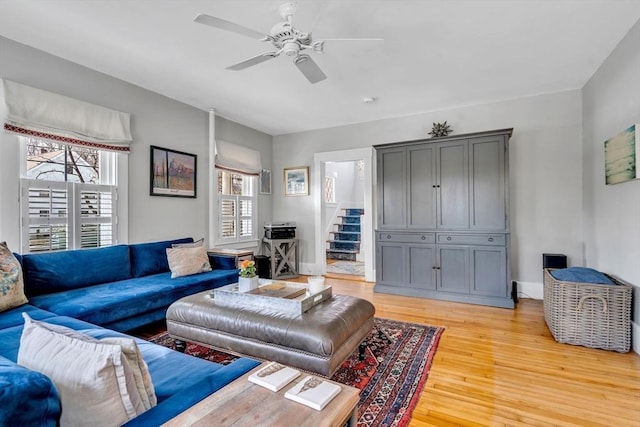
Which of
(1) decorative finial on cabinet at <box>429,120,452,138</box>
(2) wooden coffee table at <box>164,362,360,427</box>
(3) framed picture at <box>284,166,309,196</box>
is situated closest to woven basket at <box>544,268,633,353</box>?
(1) decorative finial on cabinet at <box>429,120,452,138</box>

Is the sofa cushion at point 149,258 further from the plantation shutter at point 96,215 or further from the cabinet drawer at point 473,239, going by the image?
the cabinet drawer at point 473,239

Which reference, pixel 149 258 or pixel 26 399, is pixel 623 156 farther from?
pixel 149 258

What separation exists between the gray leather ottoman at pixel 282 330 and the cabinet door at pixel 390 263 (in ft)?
6.59

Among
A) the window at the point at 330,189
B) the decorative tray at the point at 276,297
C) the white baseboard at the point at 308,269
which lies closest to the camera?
the decorative tray at the point at 276,297

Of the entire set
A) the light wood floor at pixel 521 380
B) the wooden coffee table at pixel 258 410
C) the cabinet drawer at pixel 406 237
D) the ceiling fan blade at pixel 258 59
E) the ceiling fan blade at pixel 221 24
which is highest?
the ceiling fan blade at pixel 258 59

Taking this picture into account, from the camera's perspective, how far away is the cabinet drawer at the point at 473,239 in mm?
3666

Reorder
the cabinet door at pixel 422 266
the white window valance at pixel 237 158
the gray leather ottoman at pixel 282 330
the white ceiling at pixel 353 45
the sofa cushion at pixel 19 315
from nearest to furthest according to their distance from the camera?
the gray leather ottoman at pixel 282 330 → the sofa cushion at pixel 19 315 → the white ceiling at pixel 353 45 → the cabinet door at pixel 422 266 → the white window valance at pixel 237 158

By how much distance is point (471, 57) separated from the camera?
2992 mm

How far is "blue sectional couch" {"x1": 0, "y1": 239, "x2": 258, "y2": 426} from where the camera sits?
73cm

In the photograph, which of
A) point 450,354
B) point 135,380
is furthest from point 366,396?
point 135,380

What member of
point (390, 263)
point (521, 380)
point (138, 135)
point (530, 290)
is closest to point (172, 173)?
point (138, 135)

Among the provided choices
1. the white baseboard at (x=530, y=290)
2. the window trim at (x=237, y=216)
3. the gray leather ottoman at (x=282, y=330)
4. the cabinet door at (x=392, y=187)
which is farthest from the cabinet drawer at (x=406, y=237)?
the window trim at (x=237, y=216)

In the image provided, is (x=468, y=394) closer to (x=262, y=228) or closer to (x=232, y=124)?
(x=262, y=228)

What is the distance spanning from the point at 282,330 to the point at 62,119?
2.88 metres
